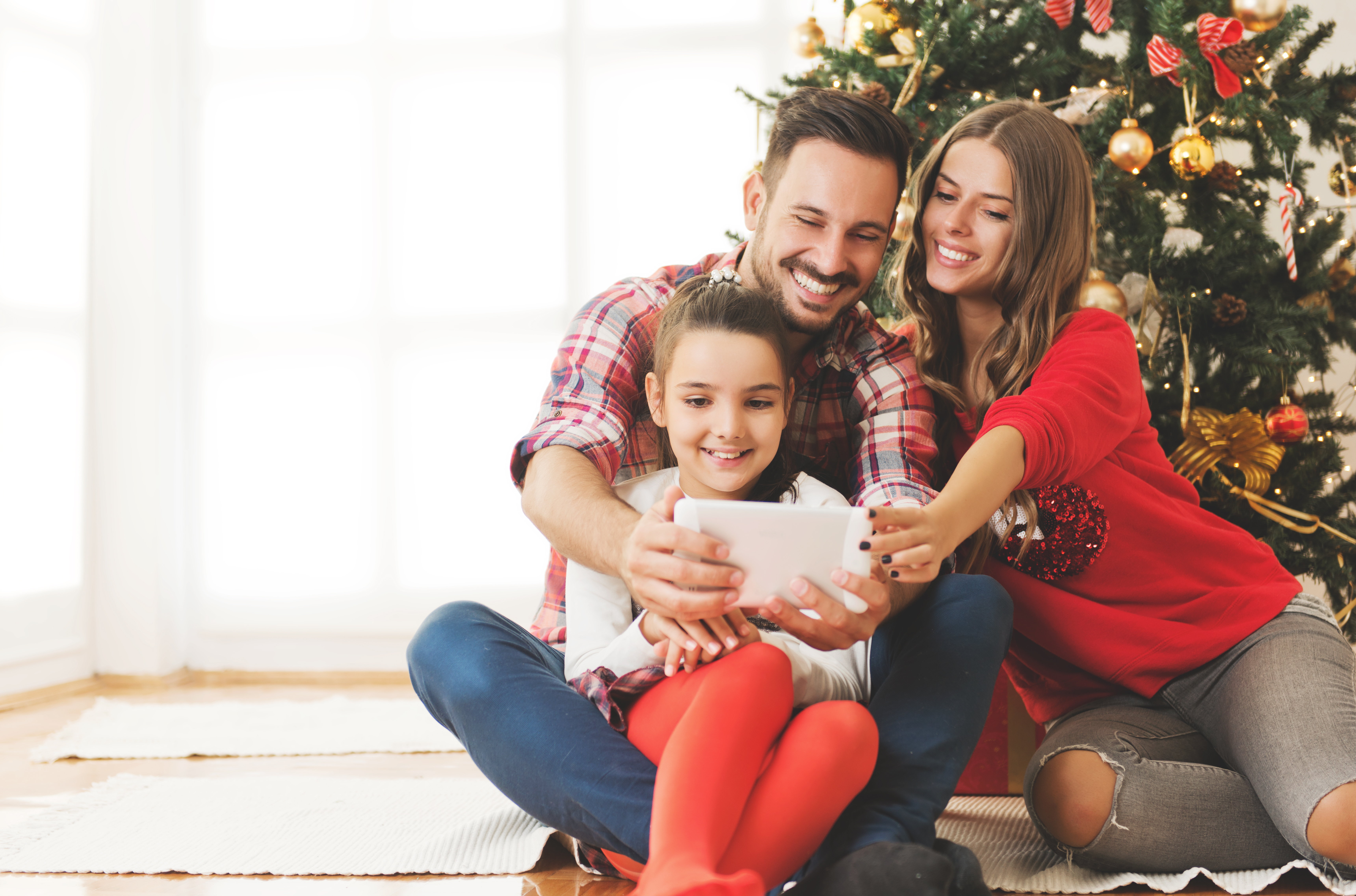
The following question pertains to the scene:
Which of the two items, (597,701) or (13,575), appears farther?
(13,575)

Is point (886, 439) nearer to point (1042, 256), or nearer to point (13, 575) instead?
point (1042, 256)

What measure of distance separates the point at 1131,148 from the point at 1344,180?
67cm

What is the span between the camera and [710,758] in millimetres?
953

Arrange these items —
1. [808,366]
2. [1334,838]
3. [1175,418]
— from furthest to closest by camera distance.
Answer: [1175,418], [808,366], [1334,838]

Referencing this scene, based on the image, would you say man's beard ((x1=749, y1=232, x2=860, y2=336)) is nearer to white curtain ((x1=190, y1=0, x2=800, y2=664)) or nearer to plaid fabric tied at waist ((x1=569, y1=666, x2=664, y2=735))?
plaid fabric tied at waist ((x1=569, y1=666, x2=664, y2=735))

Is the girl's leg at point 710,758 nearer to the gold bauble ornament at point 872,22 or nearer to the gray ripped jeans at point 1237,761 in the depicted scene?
the gray ripped jeans at point 1237,761

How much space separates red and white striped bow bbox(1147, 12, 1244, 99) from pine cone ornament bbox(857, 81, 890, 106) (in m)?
0.50

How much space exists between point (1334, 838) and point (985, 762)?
23.4 inches

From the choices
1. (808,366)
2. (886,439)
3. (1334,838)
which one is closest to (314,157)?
(808,366)

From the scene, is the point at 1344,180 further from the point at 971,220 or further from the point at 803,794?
the point at 803,794

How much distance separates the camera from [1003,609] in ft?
3.92

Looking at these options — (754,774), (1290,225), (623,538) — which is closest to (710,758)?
(754,774)

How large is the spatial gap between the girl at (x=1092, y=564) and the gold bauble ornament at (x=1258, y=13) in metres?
0.68

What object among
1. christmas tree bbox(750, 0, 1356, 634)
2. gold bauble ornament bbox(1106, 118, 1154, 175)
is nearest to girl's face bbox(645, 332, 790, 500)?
christmas tree bbox(750, 0, 1356, 634)
